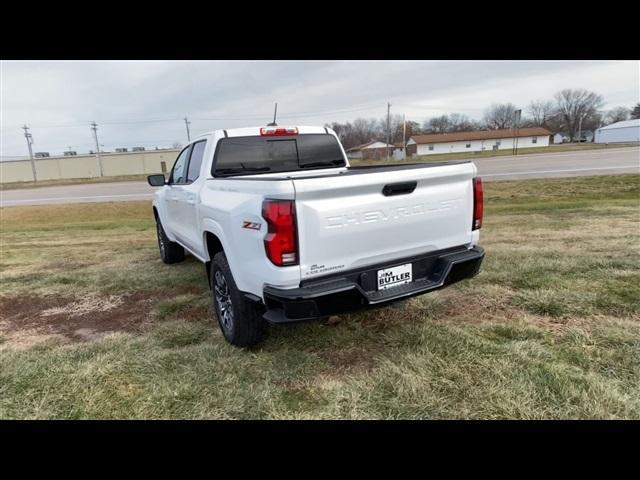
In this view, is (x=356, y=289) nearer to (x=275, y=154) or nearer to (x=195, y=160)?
(x=275, y=154)

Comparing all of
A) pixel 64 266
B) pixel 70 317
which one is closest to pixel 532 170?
pixel 64 266

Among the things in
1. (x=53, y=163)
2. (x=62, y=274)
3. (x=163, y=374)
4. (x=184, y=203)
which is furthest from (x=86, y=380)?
(x=53, y=163)

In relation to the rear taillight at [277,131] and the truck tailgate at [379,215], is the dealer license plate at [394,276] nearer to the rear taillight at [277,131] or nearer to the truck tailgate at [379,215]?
the truck tailgate at [379,215]

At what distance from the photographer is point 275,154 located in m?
4.50

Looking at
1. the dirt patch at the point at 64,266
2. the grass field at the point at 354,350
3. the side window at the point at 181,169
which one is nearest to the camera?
the grass field at the point at 354,350

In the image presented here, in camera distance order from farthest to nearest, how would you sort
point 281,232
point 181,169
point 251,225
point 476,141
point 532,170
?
1. point 476,141
2. point 532,170
3. point 181,169
4. point 251,225
5. point 281,232

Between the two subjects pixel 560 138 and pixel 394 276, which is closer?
pixel 394 276

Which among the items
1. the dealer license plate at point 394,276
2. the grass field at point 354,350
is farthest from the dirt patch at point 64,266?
the dealer license plate at point 394,276

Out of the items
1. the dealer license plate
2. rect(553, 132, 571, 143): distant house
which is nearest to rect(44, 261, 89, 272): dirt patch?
the dealer license plate

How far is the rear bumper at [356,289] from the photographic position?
8.65 ft

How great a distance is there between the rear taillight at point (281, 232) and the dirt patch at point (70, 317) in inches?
89.4

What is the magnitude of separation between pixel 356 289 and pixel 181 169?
3.68 m

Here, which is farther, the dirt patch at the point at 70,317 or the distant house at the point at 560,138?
the distant house at the point at 560,138

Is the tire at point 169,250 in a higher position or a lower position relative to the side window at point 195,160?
lower
